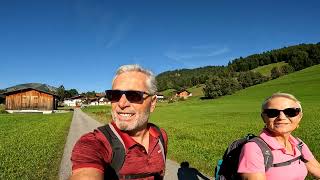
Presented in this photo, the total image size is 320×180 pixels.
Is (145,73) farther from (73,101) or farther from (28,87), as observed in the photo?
(73,101)

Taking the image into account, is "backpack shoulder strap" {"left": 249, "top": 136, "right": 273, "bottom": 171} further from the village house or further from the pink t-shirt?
the village house

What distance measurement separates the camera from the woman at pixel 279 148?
4.15m

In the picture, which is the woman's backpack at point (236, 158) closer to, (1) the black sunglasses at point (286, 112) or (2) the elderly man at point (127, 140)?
(1) the black sunglasses at point (286, 112)

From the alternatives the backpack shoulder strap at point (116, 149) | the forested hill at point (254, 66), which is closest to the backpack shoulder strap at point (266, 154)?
the backpack shoulder strap at point (116, 149)

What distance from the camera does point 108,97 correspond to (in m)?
3.66

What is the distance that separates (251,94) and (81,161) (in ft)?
338

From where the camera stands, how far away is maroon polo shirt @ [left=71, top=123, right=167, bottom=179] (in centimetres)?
288

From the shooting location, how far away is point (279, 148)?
4316mm

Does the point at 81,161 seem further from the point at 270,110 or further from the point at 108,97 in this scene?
the point at 270,110

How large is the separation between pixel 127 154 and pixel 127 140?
12cm

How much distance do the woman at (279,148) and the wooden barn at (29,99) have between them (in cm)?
8028

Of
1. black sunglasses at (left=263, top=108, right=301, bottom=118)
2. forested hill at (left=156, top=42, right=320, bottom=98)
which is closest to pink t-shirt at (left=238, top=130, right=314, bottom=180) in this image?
black sunglasses at (left=263, top=108, right=301, bottom=118)

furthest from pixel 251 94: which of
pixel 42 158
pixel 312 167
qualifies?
pixel 312 167

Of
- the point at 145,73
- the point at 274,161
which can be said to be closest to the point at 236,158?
the point at 274,161
